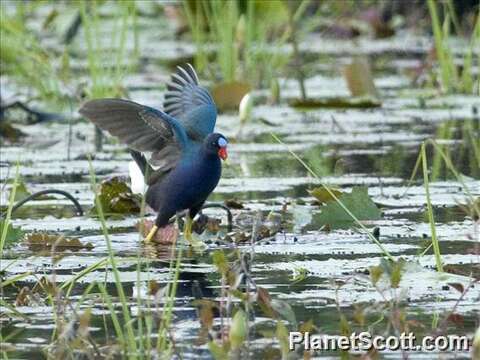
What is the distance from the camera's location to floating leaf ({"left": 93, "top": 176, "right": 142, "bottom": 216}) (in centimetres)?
651

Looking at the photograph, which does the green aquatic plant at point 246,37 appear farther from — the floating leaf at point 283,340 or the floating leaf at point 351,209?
the floating leaf at point 283,340

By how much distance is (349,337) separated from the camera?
162 inches

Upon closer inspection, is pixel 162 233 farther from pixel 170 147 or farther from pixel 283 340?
pixel 283 340

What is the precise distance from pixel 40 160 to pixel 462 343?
430cm

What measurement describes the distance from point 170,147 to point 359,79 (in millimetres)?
3591

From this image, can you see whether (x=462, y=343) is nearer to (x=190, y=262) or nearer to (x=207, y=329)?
(x=207, y=329)

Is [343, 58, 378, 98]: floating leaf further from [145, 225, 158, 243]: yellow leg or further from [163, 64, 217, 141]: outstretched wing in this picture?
[145, 225, 158, 243]: yellow leg

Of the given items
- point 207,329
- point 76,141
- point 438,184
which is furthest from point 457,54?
point 207,329

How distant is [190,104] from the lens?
6574mm

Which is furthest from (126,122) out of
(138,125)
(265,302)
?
(265,302)

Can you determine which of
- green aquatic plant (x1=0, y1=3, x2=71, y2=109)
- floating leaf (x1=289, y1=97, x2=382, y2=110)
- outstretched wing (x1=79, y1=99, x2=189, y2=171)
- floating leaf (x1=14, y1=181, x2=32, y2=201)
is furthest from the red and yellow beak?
floating leaf (x1=289, y1=97, x2=382, y2=110)

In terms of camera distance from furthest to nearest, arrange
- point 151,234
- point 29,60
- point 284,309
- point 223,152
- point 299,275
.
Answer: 1. point 29,60
2. point 151,234
3. point 223,152
4. point 299,275
5. point 284,309

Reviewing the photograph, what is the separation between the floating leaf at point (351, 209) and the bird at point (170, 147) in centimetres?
47

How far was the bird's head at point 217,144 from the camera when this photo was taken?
225 inches
